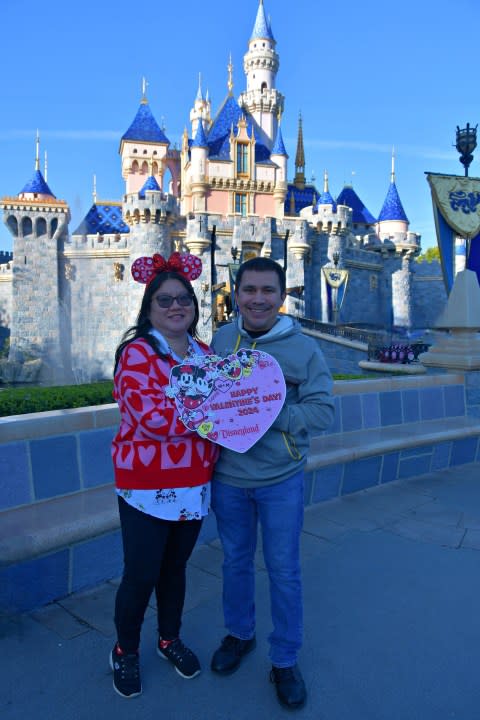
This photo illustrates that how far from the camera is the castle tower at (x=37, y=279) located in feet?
81.5

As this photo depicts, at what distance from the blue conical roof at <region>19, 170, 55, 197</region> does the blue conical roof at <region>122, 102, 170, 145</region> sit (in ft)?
20.9

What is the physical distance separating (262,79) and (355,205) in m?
10.3

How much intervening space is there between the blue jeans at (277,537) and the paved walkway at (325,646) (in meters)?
0.20

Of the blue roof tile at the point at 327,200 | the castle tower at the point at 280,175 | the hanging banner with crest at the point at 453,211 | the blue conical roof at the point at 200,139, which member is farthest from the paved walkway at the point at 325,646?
the blue conical roof at the point at 200,139

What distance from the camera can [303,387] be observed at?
74.1 inches

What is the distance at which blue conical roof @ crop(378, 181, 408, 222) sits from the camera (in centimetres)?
3180

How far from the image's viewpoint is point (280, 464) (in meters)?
1.86

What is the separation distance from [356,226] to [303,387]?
36258 millimetres

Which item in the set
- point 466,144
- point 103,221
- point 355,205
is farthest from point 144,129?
point 466,144

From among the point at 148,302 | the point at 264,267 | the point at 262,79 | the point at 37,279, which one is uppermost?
the point at 262,79

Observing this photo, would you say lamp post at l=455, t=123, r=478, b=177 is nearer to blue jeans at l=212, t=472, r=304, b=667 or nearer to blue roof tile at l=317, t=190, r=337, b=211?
blue jeans at l=212, t=472, r=304, b=667

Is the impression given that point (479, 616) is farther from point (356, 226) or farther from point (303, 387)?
point (356, 226)

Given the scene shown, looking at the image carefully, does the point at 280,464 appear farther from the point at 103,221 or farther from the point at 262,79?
the point at 262,79

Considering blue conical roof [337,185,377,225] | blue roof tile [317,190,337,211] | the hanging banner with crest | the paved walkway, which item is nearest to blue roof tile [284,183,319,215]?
blue conical roof [337,185,377,225]
